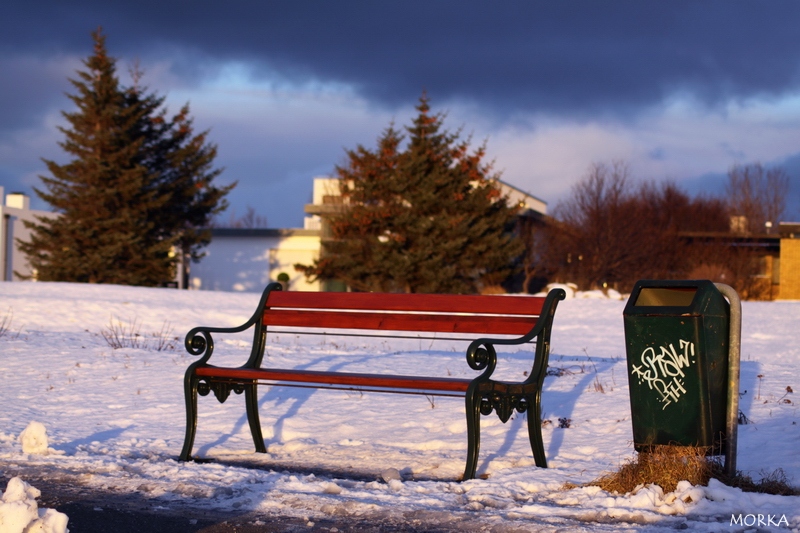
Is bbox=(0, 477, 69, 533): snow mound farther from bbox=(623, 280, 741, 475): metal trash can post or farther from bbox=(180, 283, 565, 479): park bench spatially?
bbox=(623, 280, 741, 475): metal trash can post

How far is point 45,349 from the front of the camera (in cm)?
915

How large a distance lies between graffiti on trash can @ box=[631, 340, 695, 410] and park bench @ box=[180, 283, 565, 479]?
2.25 ft

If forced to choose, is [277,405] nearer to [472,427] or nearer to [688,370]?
[472,427]

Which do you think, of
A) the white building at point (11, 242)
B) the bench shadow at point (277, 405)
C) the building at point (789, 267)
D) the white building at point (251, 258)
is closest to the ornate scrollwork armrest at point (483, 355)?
the bench shadow at point (277, 405)

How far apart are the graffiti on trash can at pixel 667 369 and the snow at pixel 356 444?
0.47m

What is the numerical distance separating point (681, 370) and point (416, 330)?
1879 mm

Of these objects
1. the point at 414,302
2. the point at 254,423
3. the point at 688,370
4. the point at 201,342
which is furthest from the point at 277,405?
the point at 688,370

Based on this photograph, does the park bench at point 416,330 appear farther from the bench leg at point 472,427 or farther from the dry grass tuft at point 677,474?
the dry grass tuft at point 677,474

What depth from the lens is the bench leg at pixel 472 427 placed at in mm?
4621

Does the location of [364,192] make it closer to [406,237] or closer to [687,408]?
[406,237]

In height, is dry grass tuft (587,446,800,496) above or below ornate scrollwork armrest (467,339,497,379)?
below

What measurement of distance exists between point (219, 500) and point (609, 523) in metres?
1.84

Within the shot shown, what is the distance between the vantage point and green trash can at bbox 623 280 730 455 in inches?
165

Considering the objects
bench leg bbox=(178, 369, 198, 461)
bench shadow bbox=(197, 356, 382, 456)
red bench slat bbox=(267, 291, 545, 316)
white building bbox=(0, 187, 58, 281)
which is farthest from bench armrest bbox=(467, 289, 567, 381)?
white building bbox=(0, 187, 58, 281)
